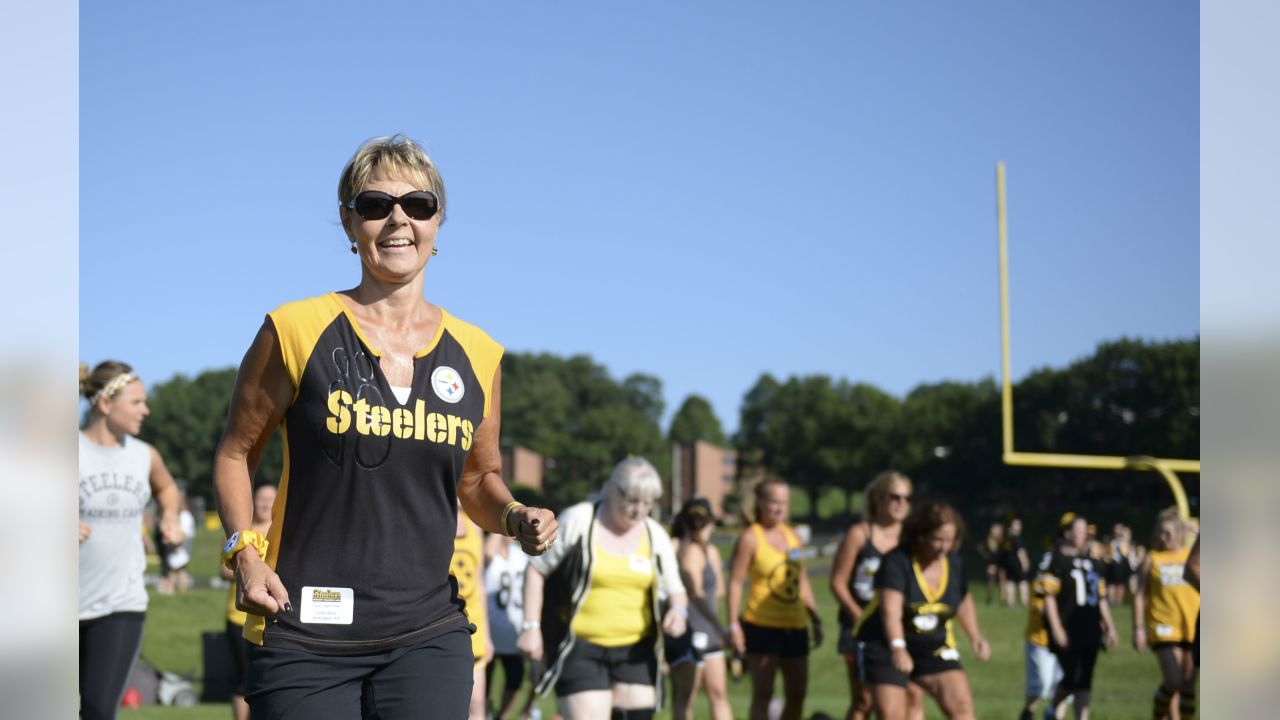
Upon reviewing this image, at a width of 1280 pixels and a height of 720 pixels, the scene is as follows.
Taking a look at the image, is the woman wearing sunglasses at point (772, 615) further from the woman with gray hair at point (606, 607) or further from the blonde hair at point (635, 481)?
the blonde hair at point (635, 481)

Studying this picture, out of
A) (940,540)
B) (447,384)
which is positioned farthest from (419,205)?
(940,540)

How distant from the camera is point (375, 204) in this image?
3.74 metres

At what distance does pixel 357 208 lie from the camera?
3752 millimetres

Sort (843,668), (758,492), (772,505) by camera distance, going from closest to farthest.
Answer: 1. (772,505)
2. (758,492)
3. (843,668)

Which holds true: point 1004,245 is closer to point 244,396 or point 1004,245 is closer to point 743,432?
point 244,396

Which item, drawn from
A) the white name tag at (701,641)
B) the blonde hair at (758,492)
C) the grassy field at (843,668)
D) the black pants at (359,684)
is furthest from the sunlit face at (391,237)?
the grassy field at (843,668)

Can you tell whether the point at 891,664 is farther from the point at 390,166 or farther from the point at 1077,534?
the point at 390,166

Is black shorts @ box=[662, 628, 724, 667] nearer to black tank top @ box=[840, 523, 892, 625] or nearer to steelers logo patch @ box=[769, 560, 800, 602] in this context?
steelers logo patch @ box=[769, 560, 800, 602]

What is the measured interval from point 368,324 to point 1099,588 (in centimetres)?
1202

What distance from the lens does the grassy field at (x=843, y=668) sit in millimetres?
16031

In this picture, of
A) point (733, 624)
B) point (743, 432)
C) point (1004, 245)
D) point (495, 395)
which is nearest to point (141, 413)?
point (495, 395)

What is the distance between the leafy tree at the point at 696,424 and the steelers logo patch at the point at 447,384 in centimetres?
14762

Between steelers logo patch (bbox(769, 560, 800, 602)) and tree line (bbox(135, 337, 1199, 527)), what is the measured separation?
51654 mm

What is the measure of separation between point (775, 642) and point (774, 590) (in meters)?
0.42
